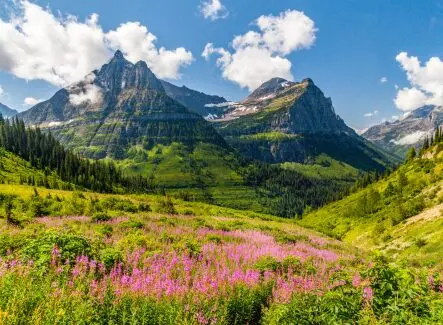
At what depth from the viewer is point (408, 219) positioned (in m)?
61.6

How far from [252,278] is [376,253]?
374 cm

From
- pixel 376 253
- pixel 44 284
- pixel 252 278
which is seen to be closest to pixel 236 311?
pixel 252 278

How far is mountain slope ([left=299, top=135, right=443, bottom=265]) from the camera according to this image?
4075 cm

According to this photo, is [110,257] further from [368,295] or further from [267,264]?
[368,295]

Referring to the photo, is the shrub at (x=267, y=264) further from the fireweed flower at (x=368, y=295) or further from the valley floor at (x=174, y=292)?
the fireweed flower at (x=368, y=295)

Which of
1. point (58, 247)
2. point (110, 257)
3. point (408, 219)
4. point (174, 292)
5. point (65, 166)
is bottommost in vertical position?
point (408, 219)

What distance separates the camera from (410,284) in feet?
27.4

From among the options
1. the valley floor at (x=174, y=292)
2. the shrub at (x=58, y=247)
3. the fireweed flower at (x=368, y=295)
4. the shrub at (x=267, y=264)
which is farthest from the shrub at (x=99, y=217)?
the fireweed flower at (x=368, y=295)

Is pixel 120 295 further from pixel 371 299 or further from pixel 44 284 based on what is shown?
pixel 371 299

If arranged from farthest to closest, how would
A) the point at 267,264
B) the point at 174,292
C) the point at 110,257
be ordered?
the point at 267,264
the point at 110,257
the point at 174,292

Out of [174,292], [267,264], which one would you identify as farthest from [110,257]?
[267,264]

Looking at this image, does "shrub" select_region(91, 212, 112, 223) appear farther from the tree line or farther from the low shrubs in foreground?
the tree line

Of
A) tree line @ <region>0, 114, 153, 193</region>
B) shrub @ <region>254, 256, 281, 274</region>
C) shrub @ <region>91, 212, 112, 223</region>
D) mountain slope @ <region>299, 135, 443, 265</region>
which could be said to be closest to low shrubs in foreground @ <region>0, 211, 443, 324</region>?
shrub @ <region>254, 256, 281, 274</region>

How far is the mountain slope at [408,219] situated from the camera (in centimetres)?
4075
